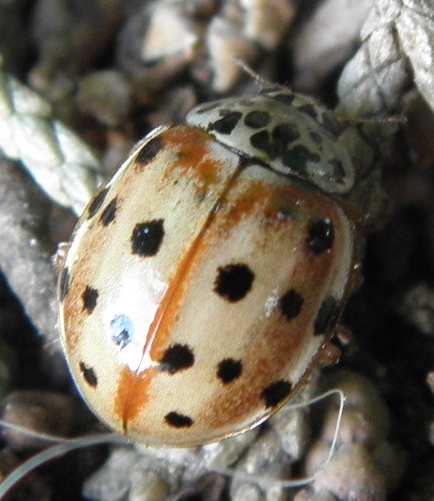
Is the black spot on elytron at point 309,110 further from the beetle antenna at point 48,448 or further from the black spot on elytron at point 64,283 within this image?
the beetle antenna at point 48,448

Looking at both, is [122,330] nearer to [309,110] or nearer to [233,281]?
[233,281]

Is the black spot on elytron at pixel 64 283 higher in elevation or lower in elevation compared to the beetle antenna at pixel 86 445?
higher

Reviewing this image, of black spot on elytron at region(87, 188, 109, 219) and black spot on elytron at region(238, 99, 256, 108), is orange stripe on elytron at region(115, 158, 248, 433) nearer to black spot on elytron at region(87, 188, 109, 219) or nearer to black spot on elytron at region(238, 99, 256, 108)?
black spot on elytron at region(87, 188, 109, 219)

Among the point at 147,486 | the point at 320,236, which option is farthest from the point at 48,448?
the point at 320,236

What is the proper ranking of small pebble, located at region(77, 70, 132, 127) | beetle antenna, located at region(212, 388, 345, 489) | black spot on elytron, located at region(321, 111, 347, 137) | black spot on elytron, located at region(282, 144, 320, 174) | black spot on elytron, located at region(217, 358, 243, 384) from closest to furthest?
black spot on elytron, located at region(217, 358, 243, 384)
beetle antenna, located at region(212, 388, 345, 489)
black spot on elytron, located at region(282, 144, 320, 174)
black spot on elytron, located at region(321, 111, 347, 137)
small pebble, located at region(77, 70, 132, 127)

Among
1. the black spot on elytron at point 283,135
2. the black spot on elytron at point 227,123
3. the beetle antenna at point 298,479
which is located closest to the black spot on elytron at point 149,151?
the black spot on elytron at point 227,123

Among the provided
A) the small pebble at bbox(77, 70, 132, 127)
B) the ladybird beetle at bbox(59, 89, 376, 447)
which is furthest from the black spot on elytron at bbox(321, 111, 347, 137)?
the small pebble at bbox(77, 70, 132, 127)
